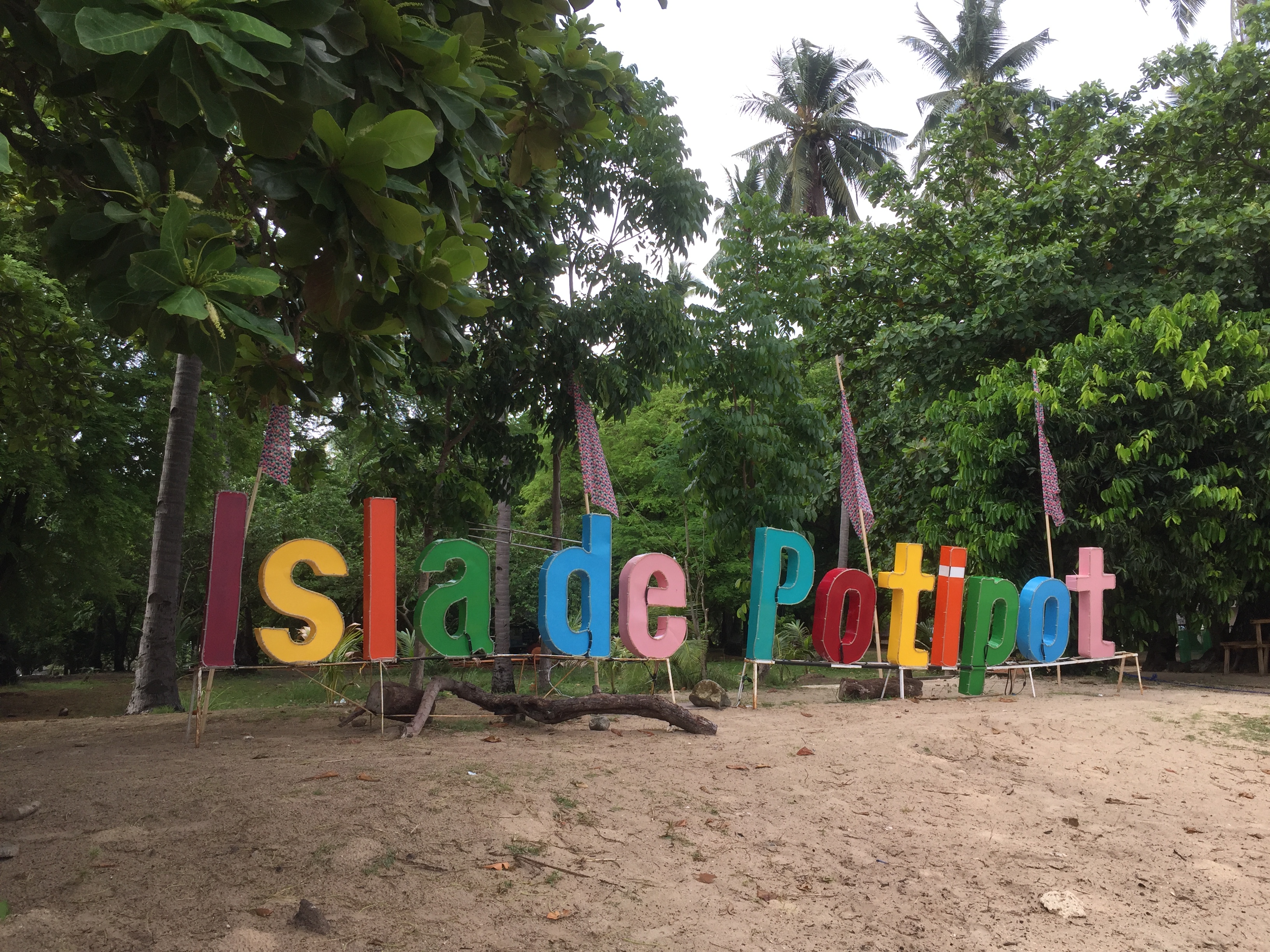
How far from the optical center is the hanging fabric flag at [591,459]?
1043 centimetres

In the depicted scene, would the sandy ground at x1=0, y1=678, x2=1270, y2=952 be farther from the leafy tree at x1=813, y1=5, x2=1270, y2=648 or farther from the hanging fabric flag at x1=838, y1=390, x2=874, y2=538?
the leafy tree at x1=813, y1=5, x2=1270, y2=648

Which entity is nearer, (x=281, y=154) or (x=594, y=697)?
(x=281, y=154)

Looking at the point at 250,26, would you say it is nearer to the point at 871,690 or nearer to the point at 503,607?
the point at 871,690

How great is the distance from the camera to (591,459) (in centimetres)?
1055

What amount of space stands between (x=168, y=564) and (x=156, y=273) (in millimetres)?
9676

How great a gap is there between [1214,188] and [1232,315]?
211 centimetres

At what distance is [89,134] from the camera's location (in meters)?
4.38

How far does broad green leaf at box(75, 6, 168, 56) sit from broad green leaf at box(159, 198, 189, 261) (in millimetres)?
371

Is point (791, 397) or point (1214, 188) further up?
point (1214, 188)

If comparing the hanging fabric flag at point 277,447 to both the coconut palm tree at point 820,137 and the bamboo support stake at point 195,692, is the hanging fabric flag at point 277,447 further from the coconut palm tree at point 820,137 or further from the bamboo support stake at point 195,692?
the coconut palm tree at point 820,137

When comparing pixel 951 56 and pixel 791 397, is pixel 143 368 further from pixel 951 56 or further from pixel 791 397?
pixel 951 56

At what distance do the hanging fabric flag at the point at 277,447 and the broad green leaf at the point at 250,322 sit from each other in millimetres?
5281

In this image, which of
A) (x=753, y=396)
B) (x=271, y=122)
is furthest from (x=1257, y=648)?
(x=271, y=122)

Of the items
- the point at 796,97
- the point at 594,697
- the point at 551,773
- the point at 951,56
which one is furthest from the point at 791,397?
the point at 951,56
